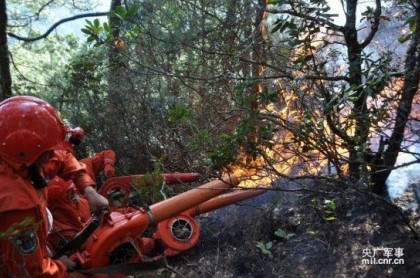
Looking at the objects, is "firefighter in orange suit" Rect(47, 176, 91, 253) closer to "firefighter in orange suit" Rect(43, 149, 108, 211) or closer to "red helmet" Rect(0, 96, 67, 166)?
"firefighter in orange suit" Rect(43, 149, 108, 211)

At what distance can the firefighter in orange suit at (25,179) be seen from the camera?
258cm

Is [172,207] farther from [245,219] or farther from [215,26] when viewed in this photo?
[215,26]

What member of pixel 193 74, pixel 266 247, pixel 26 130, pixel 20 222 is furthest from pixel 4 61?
pixel 20 222

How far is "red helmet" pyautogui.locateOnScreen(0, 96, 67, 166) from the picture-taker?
105 inches

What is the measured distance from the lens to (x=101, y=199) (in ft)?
12.3

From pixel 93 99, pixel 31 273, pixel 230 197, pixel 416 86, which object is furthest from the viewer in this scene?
pixel 93 99

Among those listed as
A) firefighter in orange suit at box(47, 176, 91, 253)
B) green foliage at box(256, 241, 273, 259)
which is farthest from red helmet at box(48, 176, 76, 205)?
green foliage at box(256, 241, 273, 259)

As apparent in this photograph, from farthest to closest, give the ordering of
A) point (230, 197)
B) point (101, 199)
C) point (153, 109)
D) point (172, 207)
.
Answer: point (153, 109), point (230, 197), point (172, 207), point (101, 199)

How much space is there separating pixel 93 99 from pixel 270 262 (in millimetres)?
4464

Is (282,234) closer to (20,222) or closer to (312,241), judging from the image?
(312,241)

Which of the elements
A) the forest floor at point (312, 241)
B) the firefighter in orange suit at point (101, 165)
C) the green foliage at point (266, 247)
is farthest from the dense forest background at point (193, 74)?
the green foliage at point (266, 247)

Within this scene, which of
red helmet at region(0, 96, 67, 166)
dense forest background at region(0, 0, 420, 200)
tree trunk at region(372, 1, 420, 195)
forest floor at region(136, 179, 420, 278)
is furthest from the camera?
dense forest background at region(0, 0, 420, 200)

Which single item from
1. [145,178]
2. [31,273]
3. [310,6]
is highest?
[310,6]

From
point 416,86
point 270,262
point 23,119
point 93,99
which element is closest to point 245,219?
point 270,262
